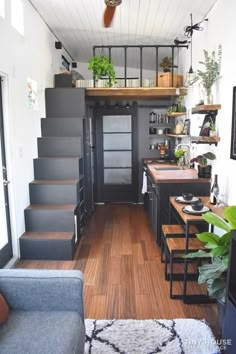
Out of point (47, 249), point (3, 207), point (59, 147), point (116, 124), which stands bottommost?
point (47, 249)

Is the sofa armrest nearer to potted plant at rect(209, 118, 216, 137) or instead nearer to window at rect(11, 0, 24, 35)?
potted plant at rect(209, 118, 216, 137)

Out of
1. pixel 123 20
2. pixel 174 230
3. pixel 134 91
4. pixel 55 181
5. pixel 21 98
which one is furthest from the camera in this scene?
pixel 134 91

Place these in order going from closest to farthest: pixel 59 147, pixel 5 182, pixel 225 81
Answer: pixel 225 81 → pixel 5 182 → pixel 59 147

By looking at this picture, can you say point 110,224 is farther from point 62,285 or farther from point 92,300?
point 62,285

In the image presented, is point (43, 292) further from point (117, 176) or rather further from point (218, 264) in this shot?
point (117, 176)

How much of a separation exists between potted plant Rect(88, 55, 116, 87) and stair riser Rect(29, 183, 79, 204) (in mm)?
1850

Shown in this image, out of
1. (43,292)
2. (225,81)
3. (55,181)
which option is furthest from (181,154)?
(43,292)

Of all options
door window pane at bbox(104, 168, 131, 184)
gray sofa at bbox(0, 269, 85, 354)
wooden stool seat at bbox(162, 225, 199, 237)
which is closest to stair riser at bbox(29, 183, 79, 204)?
wooden stool seat at bbox(162, 225, 199, 237)

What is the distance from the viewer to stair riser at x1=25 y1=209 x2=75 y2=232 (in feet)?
11.9

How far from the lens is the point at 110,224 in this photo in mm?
4793

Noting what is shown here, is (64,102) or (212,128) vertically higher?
(64,102)

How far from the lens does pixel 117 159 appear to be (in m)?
6.16

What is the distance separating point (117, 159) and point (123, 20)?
2843mm

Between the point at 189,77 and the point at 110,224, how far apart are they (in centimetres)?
250
